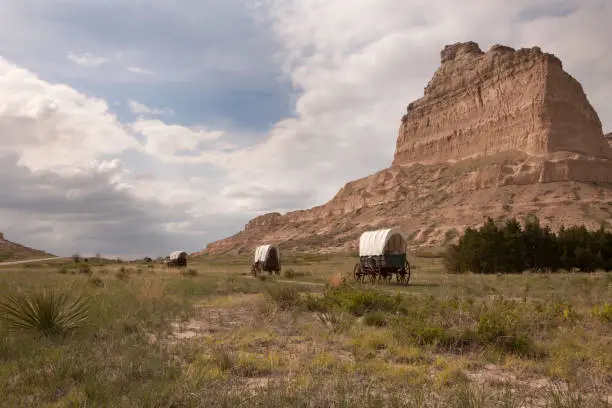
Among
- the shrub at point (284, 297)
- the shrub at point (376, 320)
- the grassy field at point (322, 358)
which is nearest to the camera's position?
the grassy field at point (322, 358)

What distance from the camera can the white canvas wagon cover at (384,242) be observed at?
819 inches

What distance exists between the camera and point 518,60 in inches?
3775

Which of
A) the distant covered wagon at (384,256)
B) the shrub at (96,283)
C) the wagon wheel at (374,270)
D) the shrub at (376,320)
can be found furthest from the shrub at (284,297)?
the wagon wheel at (374,270)

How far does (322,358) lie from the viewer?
600cm

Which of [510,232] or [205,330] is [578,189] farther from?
[205,330]

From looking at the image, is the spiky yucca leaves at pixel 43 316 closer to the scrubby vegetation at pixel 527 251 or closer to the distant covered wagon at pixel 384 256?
the distant covered wagon at pixel 384 256

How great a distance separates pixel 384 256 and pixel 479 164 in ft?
253

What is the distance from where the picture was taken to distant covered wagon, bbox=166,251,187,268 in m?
42.9

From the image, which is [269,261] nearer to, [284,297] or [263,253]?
[263,253]

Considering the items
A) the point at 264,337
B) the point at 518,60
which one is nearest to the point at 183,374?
the point at 264,337

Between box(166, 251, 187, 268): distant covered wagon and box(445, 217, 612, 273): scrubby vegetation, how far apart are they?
2397 centimetres

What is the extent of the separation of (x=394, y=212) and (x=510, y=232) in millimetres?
55152

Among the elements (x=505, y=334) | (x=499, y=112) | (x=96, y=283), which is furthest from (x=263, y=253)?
(x=499, y=112)

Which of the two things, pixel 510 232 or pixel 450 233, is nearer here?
pixel 510 232
